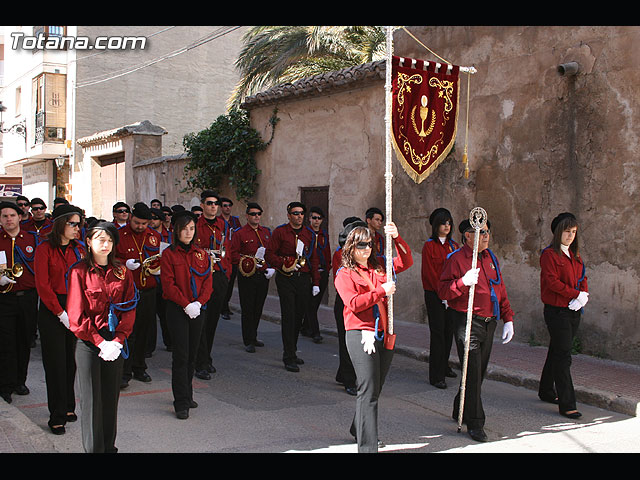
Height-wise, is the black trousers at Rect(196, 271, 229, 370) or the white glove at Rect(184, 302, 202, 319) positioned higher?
the white glove at Rect(184, 302, 202, 319)

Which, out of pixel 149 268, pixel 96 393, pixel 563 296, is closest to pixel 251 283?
pixel 149 268

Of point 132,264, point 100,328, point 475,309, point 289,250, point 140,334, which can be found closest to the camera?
point 100,328

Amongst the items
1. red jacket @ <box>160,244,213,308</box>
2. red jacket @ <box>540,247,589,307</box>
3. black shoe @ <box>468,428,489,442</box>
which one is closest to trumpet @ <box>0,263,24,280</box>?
red jacket @ <box>160,244,213,308</box>

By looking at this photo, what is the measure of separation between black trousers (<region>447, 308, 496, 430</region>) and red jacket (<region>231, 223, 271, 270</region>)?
4421 mm

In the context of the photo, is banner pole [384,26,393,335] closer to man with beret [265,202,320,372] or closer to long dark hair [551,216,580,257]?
long dark hair [551,216,580,257]

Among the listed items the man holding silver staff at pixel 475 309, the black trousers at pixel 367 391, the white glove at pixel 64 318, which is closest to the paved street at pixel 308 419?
the man holding silver staff at pixel 475 309

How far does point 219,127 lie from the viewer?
53.1ft

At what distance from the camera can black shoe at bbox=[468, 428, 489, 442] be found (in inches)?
220

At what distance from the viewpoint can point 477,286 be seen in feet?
19.3

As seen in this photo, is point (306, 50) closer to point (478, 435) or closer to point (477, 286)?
point (477, 286)

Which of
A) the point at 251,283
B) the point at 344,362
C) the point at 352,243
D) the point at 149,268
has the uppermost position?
the point at 352,243

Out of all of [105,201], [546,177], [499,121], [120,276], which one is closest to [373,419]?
[120,276]

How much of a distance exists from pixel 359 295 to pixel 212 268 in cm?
357

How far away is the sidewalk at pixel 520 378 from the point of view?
17.4 feet
